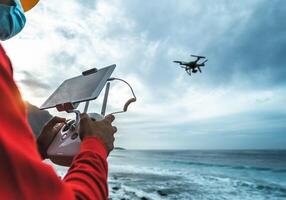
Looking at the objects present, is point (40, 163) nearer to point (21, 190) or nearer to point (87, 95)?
point (21, 190)

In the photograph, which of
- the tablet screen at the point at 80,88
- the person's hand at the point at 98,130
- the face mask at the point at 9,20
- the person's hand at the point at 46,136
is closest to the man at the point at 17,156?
the face mask at the point at 9,20

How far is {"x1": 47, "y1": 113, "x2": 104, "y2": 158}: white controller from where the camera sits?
1.53 meters

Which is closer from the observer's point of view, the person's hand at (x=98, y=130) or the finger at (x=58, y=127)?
the person's hand at (x=98, y=130)

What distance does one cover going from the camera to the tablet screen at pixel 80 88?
5.41 ft

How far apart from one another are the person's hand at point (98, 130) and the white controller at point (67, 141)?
61mm

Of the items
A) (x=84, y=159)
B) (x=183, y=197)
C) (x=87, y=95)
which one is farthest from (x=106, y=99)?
(x=183, y=197)

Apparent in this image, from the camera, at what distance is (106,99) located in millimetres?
1849

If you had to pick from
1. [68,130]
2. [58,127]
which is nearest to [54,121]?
[58,127]

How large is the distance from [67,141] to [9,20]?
2.40 feet

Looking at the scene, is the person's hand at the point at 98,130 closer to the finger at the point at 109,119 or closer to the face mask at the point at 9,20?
the finger at the point at 109,119

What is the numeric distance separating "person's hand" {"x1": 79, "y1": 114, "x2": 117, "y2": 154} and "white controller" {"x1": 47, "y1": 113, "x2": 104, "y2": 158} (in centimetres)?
6

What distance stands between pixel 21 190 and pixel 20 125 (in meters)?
0.16

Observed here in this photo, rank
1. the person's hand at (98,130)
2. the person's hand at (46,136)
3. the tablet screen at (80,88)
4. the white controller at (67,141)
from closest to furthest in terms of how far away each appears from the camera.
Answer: the person's hand at (98,130)
the white controller at (67,141)
the tablet screen at (80,88)
the person's hand at (46,136)

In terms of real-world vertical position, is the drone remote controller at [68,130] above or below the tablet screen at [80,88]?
below
